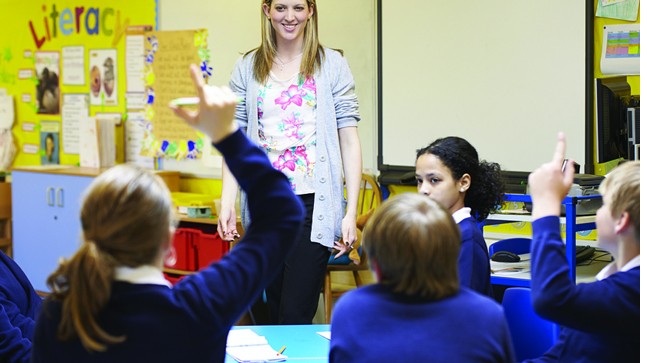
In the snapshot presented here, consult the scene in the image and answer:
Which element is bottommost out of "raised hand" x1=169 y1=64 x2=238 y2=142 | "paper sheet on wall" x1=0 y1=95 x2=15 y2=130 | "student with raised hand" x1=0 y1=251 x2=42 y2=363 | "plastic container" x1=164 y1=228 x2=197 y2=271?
"plastic container" x1=164 y1=228 x2=197 y2=271

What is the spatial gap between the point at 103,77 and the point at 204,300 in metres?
4.87

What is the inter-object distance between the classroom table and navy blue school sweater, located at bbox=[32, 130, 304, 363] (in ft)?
2.68

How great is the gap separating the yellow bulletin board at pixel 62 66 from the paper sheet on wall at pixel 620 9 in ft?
9.18

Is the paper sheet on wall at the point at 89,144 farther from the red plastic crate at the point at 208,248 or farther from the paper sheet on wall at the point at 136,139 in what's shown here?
the red plastic crate at the point at 208,248

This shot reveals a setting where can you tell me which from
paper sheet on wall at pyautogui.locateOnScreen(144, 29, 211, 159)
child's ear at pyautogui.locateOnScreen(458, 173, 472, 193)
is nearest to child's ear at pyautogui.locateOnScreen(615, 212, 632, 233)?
child's ear at pyautogui.locateOnScreen(458, 173, 472, 193)

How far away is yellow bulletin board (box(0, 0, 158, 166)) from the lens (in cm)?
586

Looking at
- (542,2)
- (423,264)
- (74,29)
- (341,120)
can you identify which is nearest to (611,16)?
(542,2)

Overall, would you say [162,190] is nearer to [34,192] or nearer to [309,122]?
[309,122]

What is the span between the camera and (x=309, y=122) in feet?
9.21

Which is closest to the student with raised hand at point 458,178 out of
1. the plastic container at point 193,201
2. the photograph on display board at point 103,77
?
the plastic container at point 193,201

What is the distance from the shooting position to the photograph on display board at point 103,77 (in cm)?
589

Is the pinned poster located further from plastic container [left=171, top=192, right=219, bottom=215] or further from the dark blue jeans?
the dark blue jeans

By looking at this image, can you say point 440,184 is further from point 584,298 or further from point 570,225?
point 584,298

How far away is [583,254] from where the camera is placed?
3.71 metres
